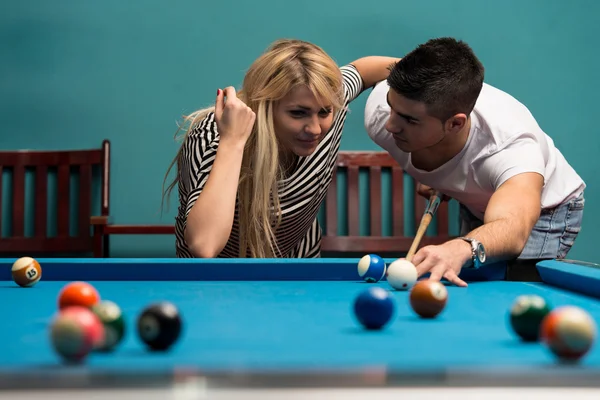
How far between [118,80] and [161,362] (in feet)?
11.5

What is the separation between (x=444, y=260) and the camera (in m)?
1.67

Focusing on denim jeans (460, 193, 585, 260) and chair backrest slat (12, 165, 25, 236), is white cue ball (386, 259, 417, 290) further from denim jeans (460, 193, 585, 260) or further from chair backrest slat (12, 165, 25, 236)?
chair backrest slat (12, 165, 25, 236)

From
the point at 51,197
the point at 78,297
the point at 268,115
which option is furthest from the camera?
the point at 51,197

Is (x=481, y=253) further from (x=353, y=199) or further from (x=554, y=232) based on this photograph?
(x=353, y=199)

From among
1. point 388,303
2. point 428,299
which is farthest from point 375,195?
point 388,303

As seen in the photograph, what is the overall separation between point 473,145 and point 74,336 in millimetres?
1948

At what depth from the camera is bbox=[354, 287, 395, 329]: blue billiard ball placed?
1029mm

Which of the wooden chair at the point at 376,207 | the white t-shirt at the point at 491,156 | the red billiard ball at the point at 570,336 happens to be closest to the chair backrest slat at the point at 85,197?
the wooden chair at the point at 376,207

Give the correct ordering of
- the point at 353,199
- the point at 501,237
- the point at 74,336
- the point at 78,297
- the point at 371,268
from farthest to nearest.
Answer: the point at 353,199 < the point at 501,237 < the point at 371,268 < the point at 78,297 < the point at 74,336

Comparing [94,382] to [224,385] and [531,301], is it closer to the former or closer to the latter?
[224,385]

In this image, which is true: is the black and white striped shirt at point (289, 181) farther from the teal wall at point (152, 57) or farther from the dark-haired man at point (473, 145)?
the teal wall at point (152, 57)

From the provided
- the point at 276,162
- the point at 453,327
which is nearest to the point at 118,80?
the point at 276,162

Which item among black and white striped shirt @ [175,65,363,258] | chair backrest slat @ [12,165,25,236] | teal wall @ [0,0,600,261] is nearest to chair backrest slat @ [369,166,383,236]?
teal wall @ [0,0,600,261]

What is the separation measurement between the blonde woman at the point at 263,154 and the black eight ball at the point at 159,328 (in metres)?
1.16
